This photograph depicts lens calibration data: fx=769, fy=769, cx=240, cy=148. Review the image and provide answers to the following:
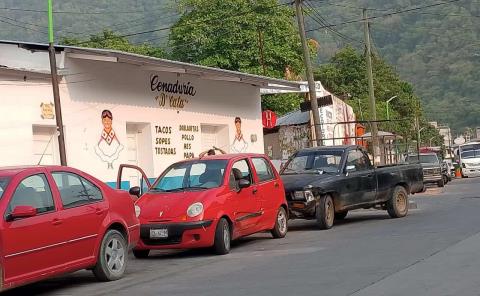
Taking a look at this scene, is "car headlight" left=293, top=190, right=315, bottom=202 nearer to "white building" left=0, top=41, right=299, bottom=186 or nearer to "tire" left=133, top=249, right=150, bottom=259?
"tire" left=133, top=249, right=150, bottom=259

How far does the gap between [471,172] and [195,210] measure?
4032 cm

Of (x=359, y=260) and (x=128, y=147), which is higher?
(x=128, y=147)

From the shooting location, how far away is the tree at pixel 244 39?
41656 millimetres

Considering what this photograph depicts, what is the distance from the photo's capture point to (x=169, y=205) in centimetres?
1263

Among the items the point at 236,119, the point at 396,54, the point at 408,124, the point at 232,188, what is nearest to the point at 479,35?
the point at 396,54

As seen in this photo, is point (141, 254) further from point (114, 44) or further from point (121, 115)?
point (114, 44)

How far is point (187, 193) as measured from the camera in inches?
508

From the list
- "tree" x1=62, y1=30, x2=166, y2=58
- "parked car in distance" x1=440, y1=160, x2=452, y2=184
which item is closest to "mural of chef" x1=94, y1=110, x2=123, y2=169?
"parked car in distance" x1=440, y1=160, x2=452, y2=184

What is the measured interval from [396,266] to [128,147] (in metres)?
12.7

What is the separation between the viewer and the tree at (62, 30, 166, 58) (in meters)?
51.3

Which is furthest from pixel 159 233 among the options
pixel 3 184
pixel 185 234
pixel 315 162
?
pixel 315 162

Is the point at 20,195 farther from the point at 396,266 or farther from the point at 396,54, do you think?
the point at 396,54

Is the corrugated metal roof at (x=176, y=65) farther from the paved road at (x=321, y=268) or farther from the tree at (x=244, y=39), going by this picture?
Result: the tree at (x=244, y=39)

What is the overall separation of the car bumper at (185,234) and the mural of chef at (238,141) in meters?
13.8
